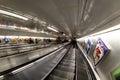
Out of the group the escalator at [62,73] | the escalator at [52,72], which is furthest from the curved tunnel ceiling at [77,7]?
the escalator at [62,73]

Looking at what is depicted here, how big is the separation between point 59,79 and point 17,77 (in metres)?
1.84

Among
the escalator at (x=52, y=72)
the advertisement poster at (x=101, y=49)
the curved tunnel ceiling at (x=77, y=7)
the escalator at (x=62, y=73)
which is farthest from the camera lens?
the escalator at (x=62, y=73)

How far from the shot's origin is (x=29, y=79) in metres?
4.07

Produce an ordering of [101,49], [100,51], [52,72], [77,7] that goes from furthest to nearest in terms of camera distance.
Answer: [52,72] < [100,51] < [101,49] < [77,7]

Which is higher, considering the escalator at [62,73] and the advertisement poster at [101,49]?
the advertisement poster at [101,49]

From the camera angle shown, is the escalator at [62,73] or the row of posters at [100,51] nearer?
the row of posters at [100,51]

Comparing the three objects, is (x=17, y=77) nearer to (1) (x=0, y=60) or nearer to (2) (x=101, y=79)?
(1) (x=0, y=60)

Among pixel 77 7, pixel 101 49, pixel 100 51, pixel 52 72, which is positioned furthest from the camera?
pixel 52 72

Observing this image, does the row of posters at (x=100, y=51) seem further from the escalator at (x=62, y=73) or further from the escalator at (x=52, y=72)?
the escalator at (x=62, y=73)

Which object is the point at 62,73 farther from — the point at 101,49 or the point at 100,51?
the point at 101,49

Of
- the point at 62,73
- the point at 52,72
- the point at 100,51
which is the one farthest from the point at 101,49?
the point at 52,72

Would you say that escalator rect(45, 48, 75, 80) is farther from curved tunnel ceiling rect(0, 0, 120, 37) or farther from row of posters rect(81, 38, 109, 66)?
curved tunnel ceiling rect(0, 0, 120, 37)

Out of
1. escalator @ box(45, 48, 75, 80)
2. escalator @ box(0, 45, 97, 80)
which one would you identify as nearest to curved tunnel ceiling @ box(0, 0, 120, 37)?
escalator @ box(0, 45, 97, 80)

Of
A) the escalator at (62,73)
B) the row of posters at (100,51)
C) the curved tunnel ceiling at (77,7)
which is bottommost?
the escalator at (62,73)
